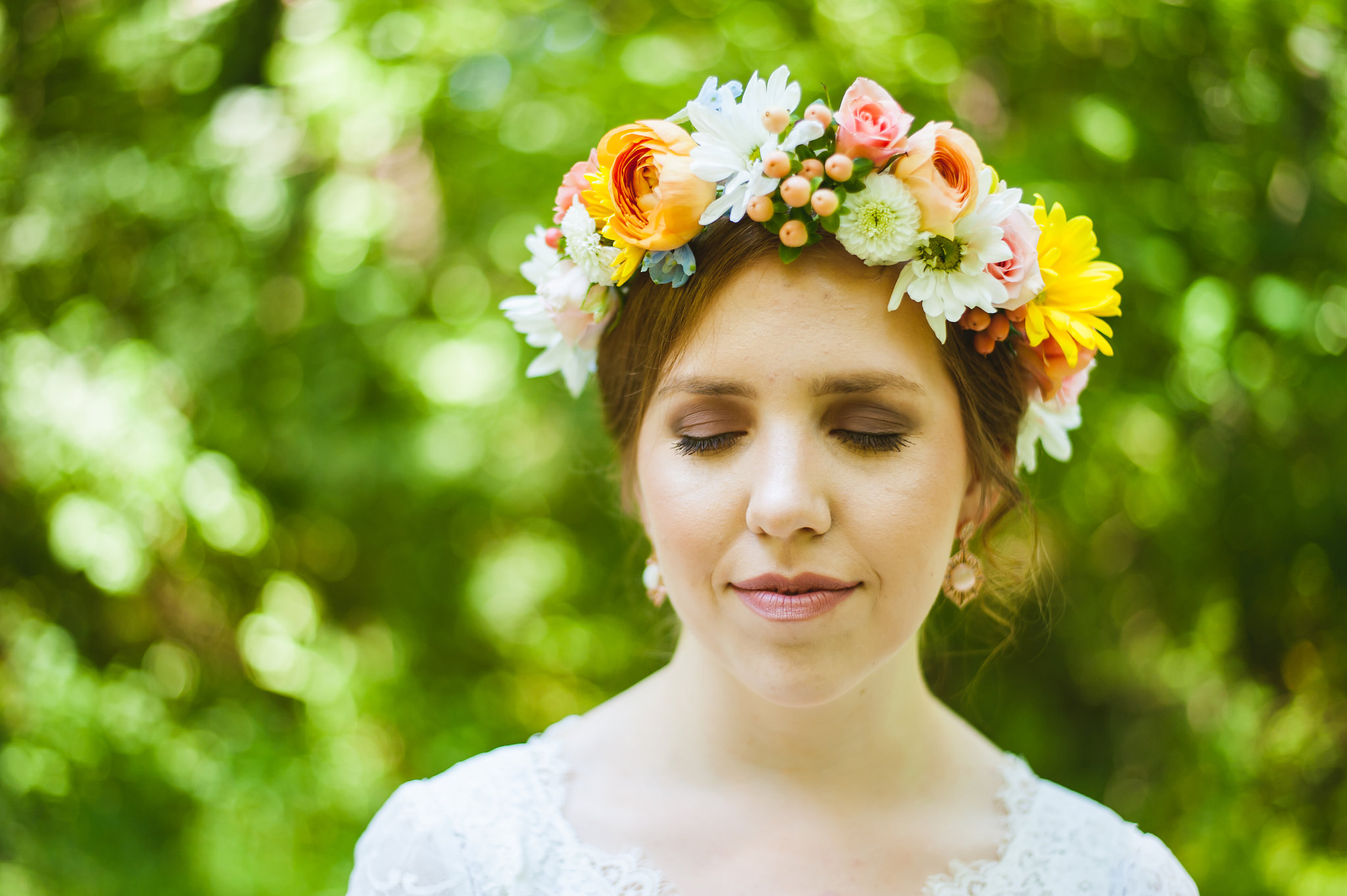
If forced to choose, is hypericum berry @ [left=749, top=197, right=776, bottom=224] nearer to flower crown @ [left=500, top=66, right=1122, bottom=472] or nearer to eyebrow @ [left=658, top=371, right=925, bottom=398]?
flower crown @ [left=500, top=66, right=1122, bottom=472]

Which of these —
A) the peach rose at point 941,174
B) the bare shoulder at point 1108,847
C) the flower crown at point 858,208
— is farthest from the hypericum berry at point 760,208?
the bare shoulder at point 1108,847

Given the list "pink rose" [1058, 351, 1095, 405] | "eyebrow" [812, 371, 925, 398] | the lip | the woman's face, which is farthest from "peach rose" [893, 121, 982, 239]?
the lip

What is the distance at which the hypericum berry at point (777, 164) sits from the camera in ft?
4.77

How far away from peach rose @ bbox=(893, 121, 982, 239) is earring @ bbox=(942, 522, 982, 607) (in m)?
0.57

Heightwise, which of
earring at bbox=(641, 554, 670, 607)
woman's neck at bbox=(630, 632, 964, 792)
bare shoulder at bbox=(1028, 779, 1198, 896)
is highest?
earring at bbox=(641, 554, 670, 607)

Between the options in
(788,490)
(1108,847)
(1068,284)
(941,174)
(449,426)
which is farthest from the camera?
(449,426)

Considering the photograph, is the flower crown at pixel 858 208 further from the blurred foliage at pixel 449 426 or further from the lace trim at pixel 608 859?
the blurred foliage at pixel 449 426

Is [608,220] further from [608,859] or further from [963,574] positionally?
[608,859]

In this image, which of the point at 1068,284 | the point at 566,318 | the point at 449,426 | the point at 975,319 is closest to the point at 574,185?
the point at 566,318

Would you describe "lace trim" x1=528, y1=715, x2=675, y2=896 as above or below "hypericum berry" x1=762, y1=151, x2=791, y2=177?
below

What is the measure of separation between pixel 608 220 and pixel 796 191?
1.10 ft

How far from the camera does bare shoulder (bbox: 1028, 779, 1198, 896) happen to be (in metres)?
1.68

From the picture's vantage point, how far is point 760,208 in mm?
1455

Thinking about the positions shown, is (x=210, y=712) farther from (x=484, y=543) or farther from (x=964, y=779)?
(x=964, y=779)
